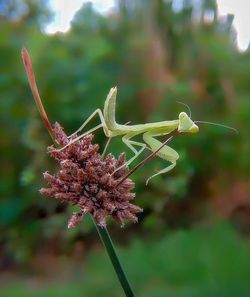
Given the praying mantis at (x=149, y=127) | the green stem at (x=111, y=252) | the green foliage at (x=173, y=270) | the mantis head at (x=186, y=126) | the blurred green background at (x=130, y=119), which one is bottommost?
the green stem at (x=111, y=252)

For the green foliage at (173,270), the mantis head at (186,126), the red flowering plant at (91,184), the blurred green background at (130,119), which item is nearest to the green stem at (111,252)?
the red flowering plant at (91,184)

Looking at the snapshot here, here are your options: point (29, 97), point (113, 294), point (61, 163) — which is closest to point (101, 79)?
point (29, 97)

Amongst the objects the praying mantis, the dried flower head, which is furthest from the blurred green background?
the dried flower head

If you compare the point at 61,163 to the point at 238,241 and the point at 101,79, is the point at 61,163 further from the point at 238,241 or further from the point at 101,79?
the point at 101,79

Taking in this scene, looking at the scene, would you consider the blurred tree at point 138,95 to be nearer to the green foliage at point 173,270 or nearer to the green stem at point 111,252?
the green foliage at point 173,270

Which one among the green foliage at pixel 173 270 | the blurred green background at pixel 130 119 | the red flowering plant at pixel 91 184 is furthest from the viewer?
the blurred green background at pixel 130 119

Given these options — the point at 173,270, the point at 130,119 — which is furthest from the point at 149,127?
the point at 130,119
